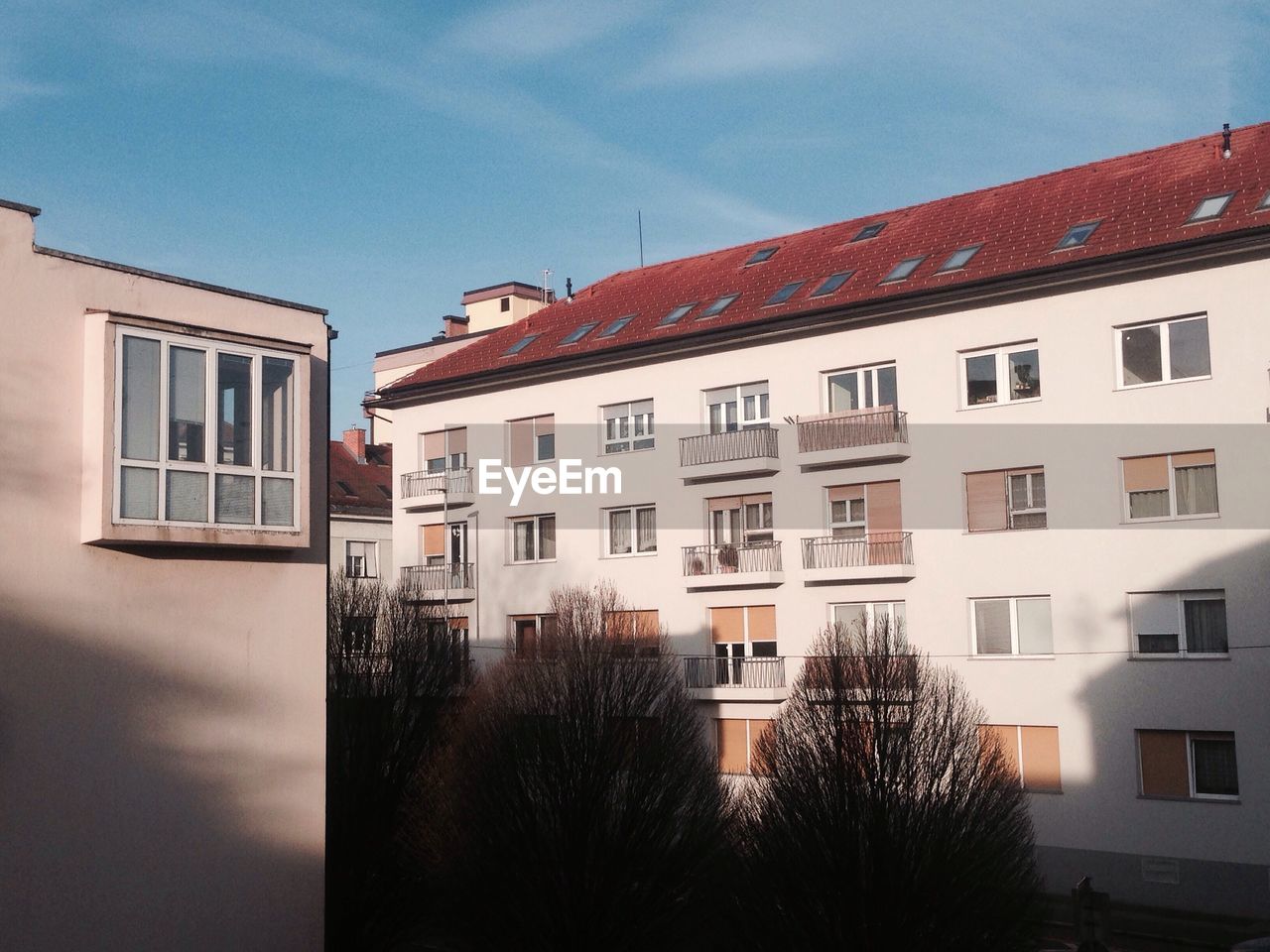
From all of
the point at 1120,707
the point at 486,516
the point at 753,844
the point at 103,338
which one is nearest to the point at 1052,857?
the point at 1120,707

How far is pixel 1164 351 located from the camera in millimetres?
26984

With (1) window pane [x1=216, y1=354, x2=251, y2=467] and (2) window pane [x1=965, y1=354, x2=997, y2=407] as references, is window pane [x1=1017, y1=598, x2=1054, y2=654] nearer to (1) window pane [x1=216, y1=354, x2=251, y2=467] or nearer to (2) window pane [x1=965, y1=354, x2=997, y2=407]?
(2) window pane [x1=965, y1=354, x2=997, y2=407]

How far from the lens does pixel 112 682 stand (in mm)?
13273

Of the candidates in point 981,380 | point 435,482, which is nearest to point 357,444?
point 435,482

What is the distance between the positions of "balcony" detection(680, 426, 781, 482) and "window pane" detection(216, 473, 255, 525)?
744 inches

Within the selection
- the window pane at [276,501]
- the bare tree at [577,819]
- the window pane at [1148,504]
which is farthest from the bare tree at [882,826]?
the window pane at [276,501]

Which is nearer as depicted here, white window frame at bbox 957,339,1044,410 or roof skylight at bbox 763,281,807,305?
white window frame at bbox 957,339,1044,410

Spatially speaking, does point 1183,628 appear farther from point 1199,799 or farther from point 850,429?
point 850,429

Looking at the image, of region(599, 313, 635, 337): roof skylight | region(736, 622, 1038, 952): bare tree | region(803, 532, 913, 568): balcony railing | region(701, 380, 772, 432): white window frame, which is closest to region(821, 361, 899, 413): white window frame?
region(701, 380, 772, 432): white window frame

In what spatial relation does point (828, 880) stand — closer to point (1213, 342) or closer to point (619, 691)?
point (619, 691)

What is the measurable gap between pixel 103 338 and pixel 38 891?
5240mm

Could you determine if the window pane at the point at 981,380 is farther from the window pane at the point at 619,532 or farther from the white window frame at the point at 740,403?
the window pane at the point at 619,532

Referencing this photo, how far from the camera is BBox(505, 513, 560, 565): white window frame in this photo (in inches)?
1432

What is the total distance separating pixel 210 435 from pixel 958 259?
2117 centimetres
